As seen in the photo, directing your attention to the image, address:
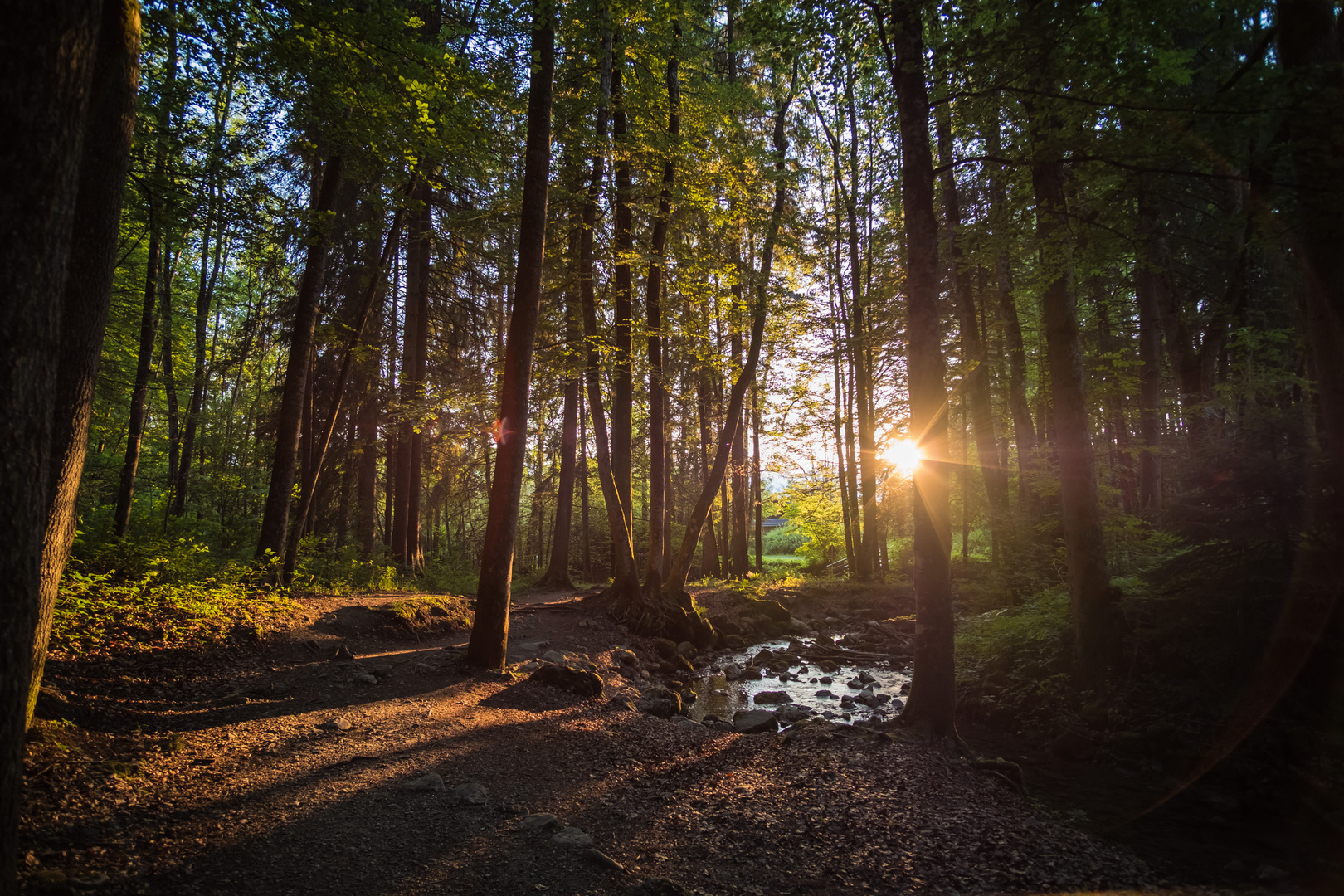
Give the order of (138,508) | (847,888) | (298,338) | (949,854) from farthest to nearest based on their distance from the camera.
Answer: (138,508), (298,338), (949,854), (847,888)

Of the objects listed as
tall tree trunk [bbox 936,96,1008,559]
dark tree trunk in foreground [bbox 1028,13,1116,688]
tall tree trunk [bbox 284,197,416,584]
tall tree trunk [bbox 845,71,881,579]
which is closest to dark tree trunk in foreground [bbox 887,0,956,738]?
dark tree trunk in foreground [bbox 1028,13,1116,688]

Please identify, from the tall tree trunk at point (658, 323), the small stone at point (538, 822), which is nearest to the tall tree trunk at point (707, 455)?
the tall tree trunk at point (658, 323)

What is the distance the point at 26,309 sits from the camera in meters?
2.16

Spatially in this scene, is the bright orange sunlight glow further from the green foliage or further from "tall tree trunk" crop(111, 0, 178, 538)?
the green foliage

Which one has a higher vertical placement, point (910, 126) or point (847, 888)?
point (910, 126)

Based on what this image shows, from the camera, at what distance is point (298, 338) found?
9766 millimetres

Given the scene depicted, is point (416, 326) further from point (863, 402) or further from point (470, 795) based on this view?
point (863, 402)

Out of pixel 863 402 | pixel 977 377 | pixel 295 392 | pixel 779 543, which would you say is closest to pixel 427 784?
pixel 295 392

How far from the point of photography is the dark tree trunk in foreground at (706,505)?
12289mm

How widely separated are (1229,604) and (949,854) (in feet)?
16.6

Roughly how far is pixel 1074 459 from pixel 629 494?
8.18 m

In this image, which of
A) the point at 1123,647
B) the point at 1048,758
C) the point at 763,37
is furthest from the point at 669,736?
the point at 763,37

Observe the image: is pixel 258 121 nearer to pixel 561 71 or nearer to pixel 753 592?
pixel 561 71

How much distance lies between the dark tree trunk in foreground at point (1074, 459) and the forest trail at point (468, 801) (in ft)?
10.0
